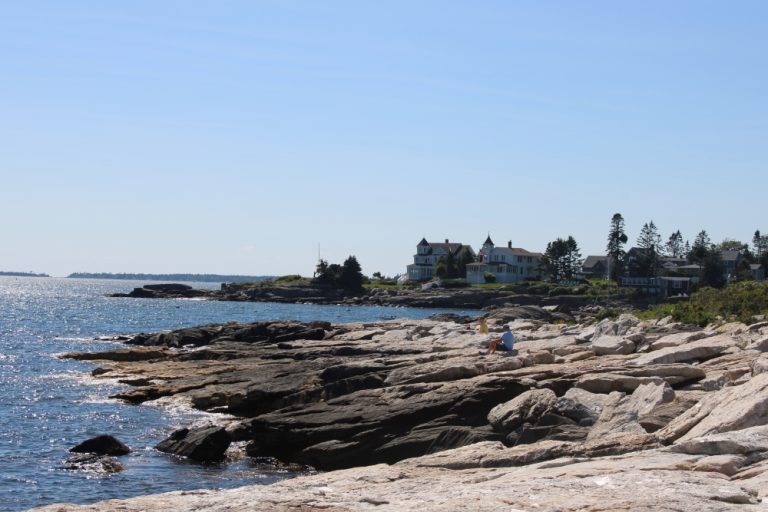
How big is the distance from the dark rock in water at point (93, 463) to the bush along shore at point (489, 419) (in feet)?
6.84

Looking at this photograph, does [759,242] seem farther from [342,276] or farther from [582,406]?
[582,406]

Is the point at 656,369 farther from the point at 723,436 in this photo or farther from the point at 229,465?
the point at 229,465

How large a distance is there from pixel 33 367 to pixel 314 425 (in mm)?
28433

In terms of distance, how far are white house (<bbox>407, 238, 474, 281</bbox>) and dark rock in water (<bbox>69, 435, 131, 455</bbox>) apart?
145 metres

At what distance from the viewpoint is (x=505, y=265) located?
517 feet

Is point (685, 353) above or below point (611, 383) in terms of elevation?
above

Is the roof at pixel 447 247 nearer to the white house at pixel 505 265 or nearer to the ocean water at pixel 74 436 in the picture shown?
the white house at pixel 505 265

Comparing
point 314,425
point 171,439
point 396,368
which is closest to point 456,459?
point 314,425

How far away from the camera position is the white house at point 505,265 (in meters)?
154

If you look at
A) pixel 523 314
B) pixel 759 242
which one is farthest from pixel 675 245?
pixel 523 314

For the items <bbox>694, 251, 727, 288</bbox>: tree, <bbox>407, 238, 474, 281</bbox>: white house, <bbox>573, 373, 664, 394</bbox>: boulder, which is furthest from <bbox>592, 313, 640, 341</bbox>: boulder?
<bbox>407, 238, 474, 281</bbox>: white house

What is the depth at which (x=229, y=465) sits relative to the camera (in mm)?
24328

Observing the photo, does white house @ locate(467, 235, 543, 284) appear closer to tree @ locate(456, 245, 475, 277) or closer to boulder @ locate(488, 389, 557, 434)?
tree @ locate(456, 245, 475, 277)

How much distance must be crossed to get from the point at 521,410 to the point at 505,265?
Result: 136751mm
